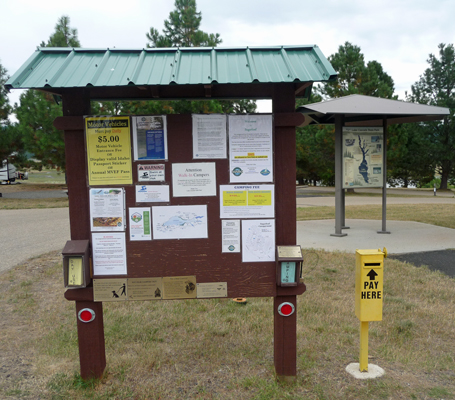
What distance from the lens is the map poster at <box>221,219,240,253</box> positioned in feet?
9.69

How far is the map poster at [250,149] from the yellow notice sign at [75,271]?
1204 millimetres

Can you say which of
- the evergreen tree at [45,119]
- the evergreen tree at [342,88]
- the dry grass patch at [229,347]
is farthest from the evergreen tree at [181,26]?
the dry grass patch at [229,347]

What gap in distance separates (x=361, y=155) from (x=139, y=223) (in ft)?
22.3

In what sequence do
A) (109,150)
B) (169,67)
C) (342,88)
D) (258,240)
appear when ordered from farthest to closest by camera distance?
1. (342,88)
2. (258,240)
3. (109,150)
4. (169,67)

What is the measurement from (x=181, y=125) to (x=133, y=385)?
6.28 feet

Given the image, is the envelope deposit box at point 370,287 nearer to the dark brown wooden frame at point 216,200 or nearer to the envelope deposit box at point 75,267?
the dark brown wooden frame at point 216,200

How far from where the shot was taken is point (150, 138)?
2873 millimetres

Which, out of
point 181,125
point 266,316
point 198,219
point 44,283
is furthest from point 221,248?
point 44,283

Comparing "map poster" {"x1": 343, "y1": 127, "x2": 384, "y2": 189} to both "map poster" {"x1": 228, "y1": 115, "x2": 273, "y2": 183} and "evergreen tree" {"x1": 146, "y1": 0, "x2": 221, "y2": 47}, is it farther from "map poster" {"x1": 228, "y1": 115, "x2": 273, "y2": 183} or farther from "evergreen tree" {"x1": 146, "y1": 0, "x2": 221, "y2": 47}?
"evergreen tree" {"x1": 146, "y1": 0, "x2": 221, "y2": 47}

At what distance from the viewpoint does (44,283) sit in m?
5.84

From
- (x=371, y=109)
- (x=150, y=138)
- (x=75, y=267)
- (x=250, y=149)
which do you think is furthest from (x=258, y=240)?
(x=371, y=109)

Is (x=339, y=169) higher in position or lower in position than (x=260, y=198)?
higher

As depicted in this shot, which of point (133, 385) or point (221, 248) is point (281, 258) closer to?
point (221, 248)

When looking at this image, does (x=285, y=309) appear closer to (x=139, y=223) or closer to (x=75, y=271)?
(x=139, y=223)
